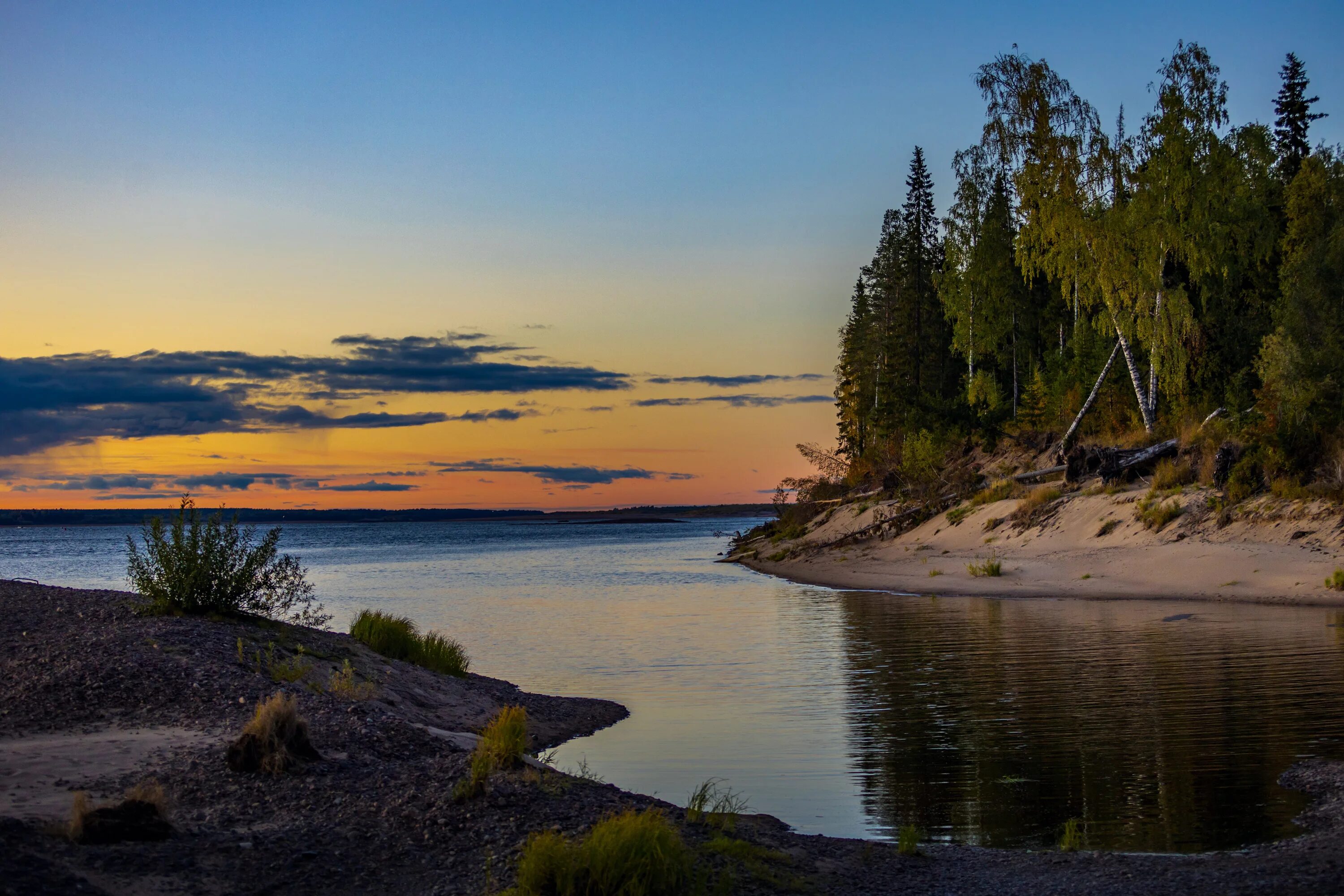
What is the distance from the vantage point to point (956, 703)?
54.1 feet

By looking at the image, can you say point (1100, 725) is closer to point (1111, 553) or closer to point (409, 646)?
point (409, 646)

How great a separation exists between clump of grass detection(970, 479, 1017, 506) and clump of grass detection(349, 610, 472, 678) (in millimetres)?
30702

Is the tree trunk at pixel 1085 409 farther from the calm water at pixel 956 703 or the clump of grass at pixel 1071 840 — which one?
the clump of grass at pixel 1071 840

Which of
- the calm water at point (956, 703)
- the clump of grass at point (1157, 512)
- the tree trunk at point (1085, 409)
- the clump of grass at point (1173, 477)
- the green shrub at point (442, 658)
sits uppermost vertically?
the tree trunk at point (1085, 409)

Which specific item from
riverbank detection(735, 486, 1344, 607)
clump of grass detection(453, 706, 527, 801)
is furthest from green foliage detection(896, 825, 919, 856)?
riverbank detection(735, 486, 1344, 607)

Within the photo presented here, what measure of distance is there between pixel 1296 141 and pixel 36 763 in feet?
230

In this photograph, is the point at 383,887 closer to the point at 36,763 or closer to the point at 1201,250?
the point at 36,763

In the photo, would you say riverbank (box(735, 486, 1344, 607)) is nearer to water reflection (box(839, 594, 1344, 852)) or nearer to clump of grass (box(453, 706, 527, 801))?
water reflection (box(839, 594, 1344, 852))

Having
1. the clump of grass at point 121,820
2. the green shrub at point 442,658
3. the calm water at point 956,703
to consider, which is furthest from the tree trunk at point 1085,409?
the clump of grass at point 121,820

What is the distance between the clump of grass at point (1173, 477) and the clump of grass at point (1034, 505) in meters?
4.53

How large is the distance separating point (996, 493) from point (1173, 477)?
364 inches

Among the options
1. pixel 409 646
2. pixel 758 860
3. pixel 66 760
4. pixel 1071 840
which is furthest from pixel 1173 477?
pixel 66 760

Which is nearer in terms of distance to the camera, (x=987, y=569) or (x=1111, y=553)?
(x=1111, y=553)

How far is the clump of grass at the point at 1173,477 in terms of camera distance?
119ft
